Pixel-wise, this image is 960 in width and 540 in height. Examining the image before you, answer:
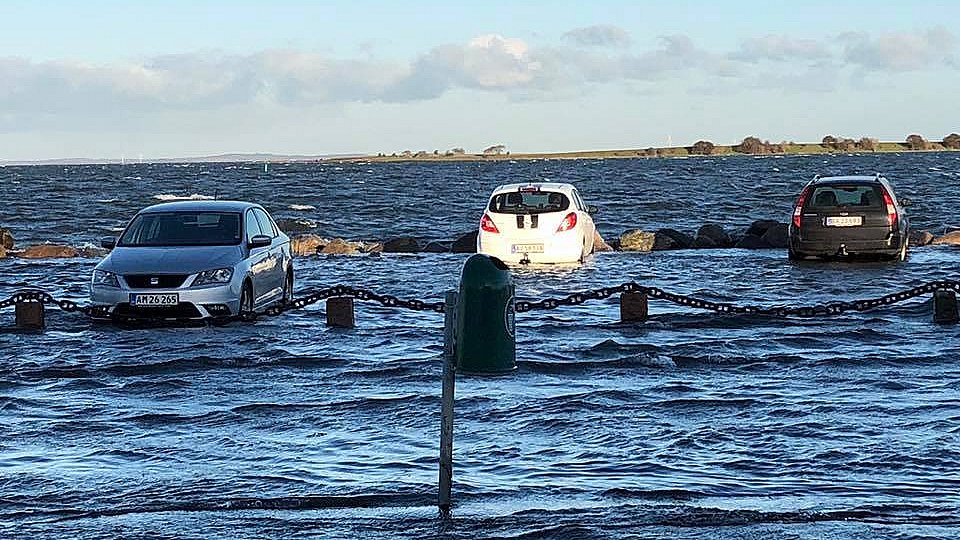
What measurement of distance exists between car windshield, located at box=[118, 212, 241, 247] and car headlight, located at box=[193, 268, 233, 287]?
0.82 m

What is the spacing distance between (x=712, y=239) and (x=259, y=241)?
18.7m

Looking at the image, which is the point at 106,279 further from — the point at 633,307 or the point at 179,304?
the point at 633,307

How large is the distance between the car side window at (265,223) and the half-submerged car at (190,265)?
21 millimetres

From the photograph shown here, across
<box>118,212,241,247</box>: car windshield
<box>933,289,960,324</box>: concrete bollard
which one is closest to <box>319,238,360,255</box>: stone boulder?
<box>118,212,241,247</box>: car windshield

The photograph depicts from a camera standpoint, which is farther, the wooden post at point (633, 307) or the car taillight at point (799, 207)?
the car taillight at point (799, 207)

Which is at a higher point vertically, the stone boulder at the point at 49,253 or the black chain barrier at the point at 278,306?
the black chain barrier at the point at 278,306

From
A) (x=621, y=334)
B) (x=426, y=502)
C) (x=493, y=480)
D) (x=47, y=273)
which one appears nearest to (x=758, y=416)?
(x=493, y=480)

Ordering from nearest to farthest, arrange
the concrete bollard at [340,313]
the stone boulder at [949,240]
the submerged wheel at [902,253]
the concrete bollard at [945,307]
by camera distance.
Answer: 1. the concrete bollard at [945,307]
2. the concrete bollard at [340,313]
3. the submerged wheel at [902,253]
4. the stone boulder at [949,240]

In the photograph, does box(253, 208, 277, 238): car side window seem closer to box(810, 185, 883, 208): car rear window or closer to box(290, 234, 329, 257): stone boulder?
box(810, 185, 883, 208): car rear window

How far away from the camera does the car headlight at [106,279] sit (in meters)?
18.2

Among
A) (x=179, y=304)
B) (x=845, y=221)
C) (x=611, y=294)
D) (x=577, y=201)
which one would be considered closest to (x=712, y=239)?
(x=577, y=201)

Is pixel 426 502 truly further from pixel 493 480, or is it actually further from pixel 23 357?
pixel 23 357

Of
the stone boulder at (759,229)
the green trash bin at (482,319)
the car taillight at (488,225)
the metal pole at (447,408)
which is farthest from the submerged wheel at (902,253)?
the metal pole at (447,408)

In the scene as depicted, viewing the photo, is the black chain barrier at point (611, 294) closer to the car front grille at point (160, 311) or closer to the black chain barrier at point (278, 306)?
the black chain barrier at point (278, 306)
